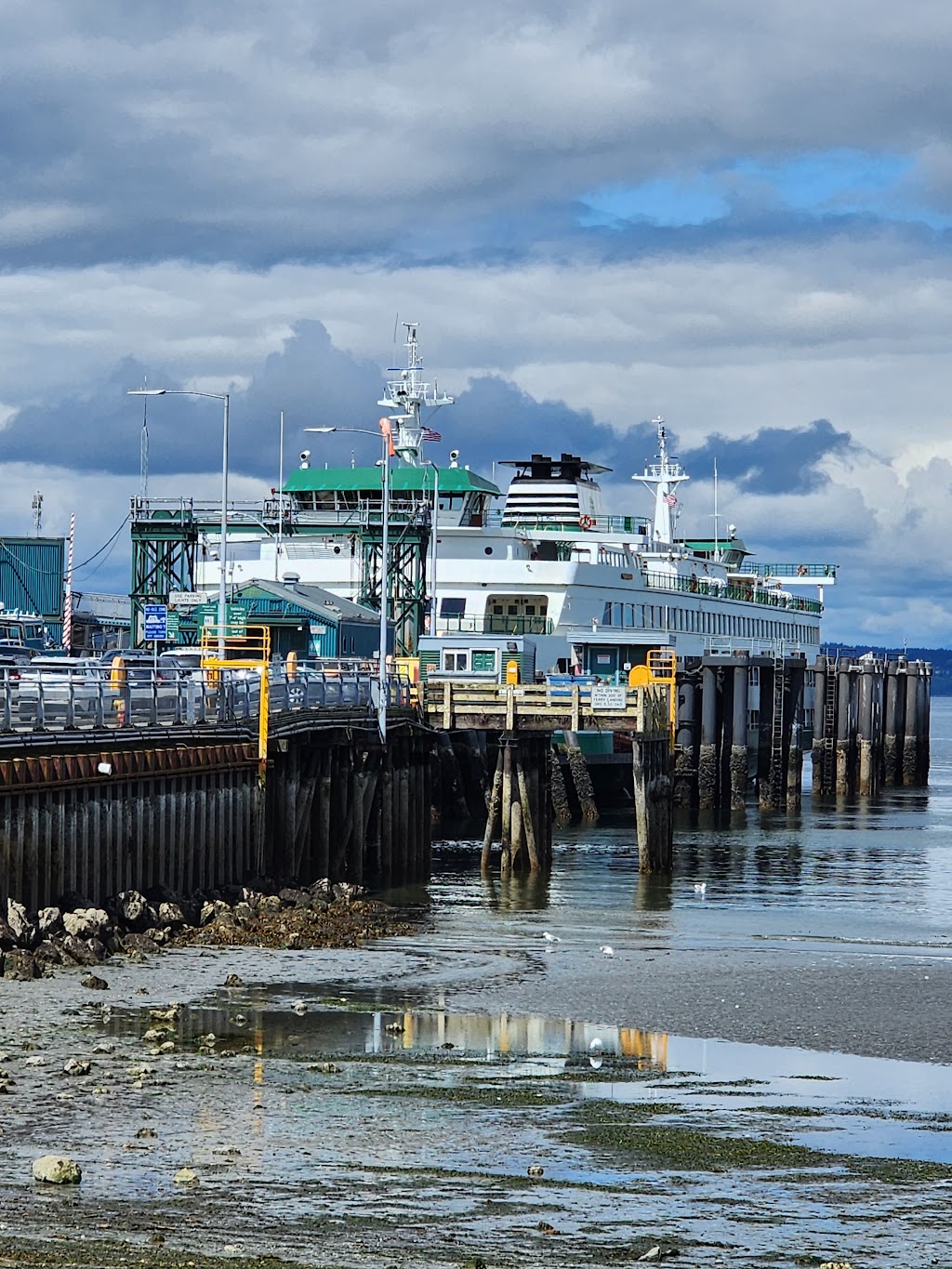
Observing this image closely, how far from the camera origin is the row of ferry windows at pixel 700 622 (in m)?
74.9

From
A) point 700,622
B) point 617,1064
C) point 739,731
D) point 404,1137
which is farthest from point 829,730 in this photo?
point 404,1137

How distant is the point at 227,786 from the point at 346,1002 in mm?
9189

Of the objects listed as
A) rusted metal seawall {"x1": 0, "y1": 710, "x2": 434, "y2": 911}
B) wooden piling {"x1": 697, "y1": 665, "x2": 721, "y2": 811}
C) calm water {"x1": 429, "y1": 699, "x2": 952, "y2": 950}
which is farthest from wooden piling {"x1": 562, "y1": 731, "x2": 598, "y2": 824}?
rusted metal seawall {"x1": 0, "y1": 710, "x2": 434, "y2": 911}

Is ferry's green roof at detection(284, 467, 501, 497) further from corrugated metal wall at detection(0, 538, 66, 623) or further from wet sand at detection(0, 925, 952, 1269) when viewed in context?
wet sand at detection(0, 925, 952, 1269)

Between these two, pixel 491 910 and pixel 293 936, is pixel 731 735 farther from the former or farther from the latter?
pixel 293 936

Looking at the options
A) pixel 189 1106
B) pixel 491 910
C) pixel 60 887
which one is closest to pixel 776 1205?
pixel 189 1106

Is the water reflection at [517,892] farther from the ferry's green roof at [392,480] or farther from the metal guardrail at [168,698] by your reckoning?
the ferry's green roof at [392,480]

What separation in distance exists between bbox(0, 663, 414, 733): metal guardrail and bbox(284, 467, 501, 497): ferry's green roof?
32.8 meters

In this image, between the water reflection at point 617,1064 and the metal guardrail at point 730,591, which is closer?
the water reflection at point 617,1064

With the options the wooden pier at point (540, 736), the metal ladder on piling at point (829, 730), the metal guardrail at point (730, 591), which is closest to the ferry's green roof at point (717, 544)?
the metal guardrail at point (730, 591)

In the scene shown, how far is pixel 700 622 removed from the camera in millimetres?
87125

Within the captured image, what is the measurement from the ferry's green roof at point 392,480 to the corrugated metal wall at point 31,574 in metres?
11.7

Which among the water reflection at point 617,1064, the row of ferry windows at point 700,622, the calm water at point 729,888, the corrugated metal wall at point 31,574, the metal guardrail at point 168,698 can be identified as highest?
the corrugated metal wall at point 31,574

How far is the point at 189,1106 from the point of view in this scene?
17.3m
